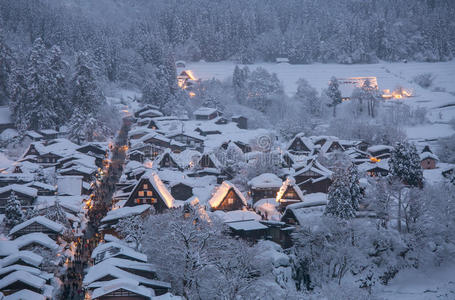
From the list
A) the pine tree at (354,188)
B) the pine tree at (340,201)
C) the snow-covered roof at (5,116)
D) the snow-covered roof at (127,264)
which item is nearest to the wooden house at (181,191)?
the pine tree at (340,201)

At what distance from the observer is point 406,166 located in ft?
104

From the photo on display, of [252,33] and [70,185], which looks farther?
[252,33]

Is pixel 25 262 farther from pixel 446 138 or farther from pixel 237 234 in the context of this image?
pixel 446 138

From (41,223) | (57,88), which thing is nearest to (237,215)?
(41,223)

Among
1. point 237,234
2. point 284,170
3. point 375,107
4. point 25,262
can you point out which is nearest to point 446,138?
point 375,107

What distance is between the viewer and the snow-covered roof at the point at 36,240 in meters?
26.0

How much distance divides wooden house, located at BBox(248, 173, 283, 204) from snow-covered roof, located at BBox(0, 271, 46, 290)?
688 inches

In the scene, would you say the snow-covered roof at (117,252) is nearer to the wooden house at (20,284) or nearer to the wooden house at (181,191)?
the wooden house at (20,284)

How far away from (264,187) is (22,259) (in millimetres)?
17771

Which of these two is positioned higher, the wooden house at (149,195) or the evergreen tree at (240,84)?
the evergreen tree at (240,84)

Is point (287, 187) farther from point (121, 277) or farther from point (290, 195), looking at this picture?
point (121, 277)

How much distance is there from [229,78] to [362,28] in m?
36.4

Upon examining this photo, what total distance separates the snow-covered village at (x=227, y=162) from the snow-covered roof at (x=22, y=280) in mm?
71

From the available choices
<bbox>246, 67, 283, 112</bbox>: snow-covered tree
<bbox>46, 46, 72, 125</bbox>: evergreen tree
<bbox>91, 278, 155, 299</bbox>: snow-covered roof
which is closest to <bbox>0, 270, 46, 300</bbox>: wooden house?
<bbox>91, 278, 155, 299</bbox>: snow-covered roof
